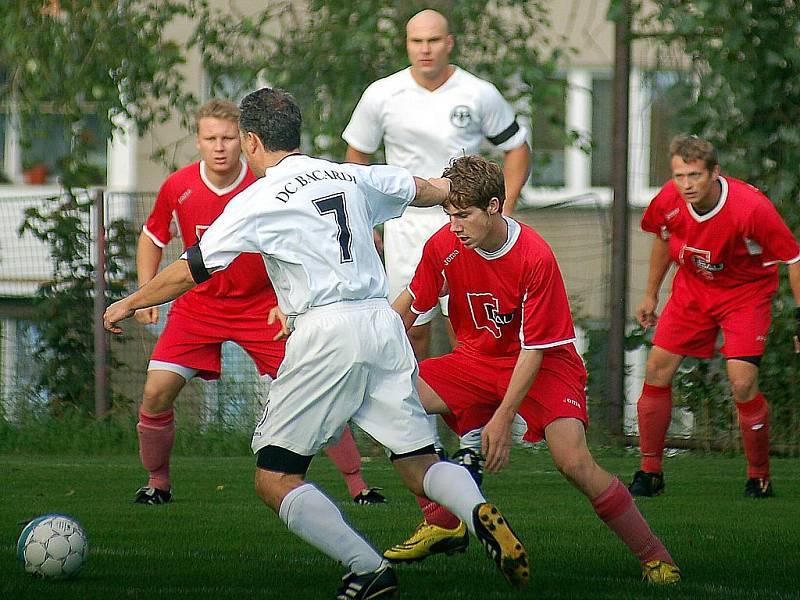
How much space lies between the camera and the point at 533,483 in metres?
8.05

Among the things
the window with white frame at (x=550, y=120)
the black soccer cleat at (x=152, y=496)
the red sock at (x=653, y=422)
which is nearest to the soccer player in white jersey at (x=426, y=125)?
the red sock at (x=653, y=422)

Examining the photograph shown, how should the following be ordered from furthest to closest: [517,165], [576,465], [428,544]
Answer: [517,165] → [428,544] → [576,465]

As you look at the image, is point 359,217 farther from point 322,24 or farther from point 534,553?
point 322,24

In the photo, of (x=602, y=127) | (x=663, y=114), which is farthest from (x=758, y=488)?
(x=602, y=127)

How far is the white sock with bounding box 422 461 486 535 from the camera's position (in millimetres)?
4375

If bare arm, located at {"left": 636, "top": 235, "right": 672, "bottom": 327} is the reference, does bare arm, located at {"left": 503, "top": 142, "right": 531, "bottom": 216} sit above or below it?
above

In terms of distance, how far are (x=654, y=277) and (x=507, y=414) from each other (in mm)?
3111

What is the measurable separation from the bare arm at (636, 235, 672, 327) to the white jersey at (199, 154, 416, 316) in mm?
3360

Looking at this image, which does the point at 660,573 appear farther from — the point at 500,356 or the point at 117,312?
the point at 117,312

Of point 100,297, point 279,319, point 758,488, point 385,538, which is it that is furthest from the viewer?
point 100,297

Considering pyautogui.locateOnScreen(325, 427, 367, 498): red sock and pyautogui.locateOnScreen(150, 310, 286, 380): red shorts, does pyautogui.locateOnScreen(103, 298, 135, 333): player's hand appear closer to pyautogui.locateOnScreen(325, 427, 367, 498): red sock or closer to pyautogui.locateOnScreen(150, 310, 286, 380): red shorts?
pyautogui.locateOnScreen(150, 310, 286, 380): red shorts

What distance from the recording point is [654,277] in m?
7.76

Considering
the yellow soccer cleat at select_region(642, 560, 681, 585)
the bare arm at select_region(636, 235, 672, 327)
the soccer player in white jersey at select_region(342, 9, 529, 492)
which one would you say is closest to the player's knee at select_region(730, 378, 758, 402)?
the bare arm at select_region(636, 235, 672, 327)

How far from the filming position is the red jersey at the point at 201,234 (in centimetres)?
707
